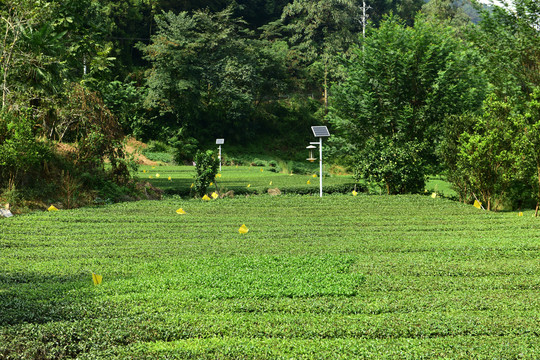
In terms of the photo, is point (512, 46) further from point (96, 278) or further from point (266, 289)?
point (96, 278)

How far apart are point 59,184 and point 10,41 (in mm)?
3956

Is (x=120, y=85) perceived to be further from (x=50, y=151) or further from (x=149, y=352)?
(x=149, y=352)

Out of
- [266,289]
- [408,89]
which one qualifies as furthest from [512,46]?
[266,289]

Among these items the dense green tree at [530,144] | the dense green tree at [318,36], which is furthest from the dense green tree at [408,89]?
the dense green tree at [318,36]

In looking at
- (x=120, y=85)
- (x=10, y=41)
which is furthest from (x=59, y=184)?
(x=120, y=85)

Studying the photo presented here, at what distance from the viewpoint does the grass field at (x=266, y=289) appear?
4.26 metres

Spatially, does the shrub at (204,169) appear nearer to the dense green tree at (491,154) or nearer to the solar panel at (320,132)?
the solar panel at (320,132)

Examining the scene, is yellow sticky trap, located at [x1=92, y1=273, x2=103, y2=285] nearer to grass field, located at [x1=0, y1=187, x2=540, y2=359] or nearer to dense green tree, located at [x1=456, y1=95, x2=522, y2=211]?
grass field, located at [x1=0, y1=187, x2=540, y2=359]

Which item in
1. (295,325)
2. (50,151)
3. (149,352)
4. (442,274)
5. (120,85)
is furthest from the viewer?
(120,85)

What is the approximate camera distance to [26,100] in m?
12.4

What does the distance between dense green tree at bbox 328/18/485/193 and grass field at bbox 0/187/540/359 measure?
6173 mm

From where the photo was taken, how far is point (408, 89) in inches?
662

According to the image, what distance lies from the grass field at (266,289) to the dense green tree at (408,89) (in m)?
6.17

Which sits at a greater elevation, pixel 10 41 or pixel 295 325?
pixel 10 41
